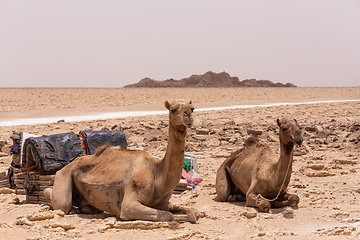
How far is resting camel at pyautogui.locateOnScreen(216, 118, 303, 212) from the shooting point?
25.9 ft

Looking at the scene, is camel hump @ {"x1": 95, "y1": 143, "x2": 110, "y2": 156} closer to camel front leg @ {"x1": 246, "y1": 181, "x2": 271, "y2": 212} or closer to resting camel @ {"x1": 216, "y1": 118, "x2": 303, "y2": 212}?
resting camel @ {"x1": 216, "y1": 118, "x2": 303, "y2": 212}

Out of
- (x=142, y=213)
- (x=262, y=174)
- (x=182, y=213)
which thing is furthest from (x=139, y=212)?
(x=262, y=174)

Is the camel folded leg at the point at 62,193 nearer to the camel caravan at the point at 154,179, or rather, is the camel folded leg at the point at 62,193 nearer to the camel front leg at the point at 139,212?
the camel caravan at the point at 154,179

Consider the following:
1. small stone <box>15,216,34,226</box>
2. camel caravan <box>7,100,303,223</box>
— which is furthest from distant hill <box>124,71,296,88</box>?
small stone <box>15,216,34,226</box>

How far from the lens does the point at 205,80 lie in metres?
153

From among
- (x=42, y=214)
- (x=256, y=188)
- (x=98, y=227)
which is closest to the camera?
(x=98, y=227)

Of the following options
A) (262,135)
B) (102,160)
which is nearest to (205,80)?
(262,135)

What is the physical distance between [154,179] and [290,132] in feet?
7.76

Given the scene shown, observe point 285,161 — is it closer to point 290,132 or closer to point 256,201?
point 290,132

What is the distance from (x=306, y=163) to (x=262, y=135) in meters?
4.57

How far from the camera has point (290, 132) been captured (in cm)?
765

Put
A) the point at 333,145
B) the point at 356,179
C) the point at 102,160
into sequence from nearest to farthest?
1. the point at 102,160
2. the point at 356,179
3. the point at 333,145

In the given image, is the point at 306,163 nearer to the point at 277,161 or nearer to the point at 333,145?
the point at 333,145

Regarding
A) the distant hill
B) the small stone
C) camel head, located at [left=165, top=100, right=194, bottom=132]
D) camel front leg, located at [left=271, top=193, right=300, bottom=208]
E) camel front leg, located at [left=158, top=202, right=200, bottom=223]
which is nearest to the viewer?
camel head, located at [left=165, top=100, right=194, bottom=132]
